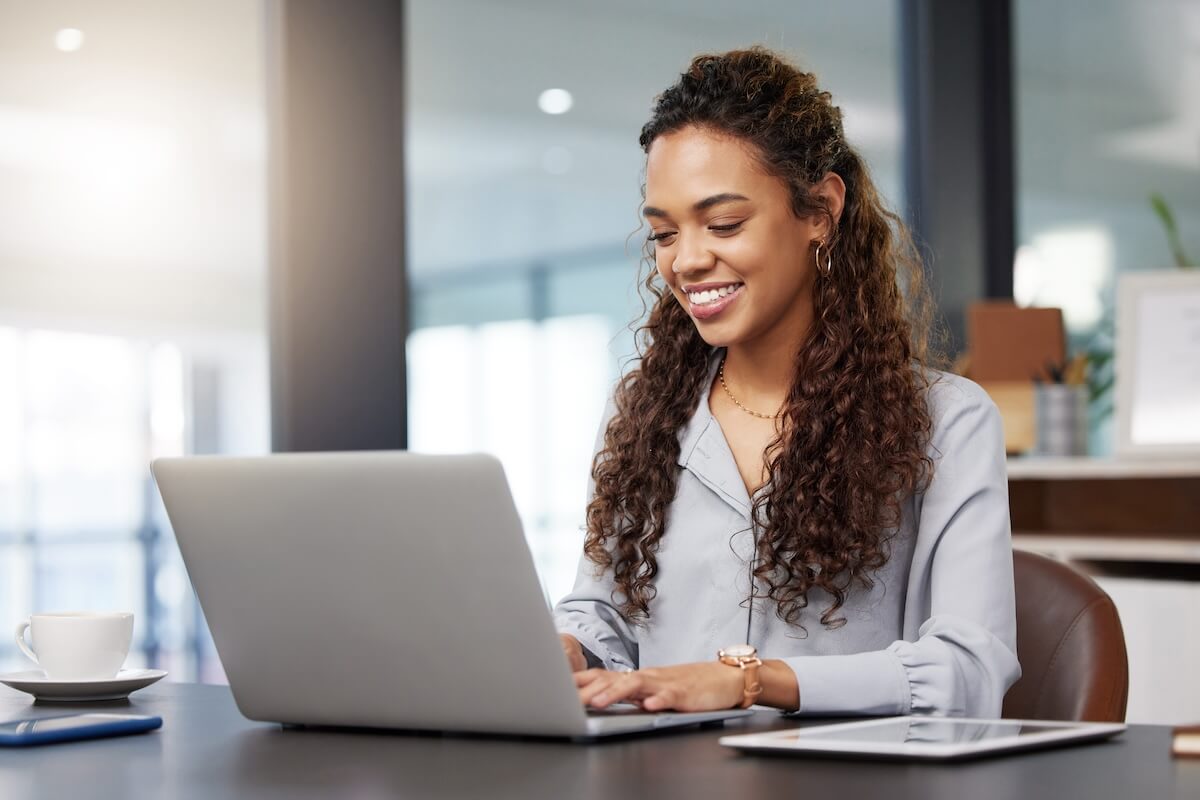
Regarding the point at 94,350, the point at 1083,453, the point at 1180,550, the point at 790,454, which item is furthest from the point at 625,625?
the point at 1083,453

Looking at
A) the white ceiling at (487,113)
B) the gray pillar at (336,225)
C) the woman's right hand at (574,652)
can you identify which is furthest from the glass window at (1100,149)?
the woman's right hand at (574,652)

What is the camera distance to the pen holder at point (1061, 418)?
3240 mm

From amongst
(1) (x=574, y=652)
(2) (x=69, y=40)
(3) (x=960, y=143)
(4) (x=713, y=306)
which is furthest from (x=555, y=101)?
(1) (x=574, y=652)

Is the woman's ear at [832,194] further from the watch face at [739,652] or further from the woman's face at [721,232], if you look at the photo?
the watch face at [739,652]

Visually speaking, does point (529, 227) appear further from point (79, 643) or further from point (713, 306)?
point (79, 643)

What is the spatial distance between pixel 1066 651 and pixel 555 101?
199 cm

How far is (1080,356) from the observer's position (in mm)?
3264

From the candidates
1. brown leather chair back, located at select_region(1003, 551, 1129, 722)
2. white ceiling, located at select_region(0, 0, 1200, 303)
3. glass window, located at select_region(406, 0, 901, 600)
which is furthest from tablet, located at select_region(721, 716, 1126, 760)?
glass window, located at select_region(406, 0, 901, 600)

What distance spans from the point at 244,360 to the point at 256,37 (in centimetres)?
60

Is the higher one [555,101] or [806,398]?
[555,101]

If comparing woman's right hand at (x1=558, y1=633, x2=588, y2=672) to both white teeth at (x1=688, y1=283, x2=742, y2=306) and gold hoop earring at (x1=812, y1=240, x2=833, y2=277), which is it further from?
gold hoop earring at (x1=812, y1=240, x2=833, y2=277)

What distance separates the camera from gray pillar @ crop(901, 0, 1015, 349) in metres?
3.90

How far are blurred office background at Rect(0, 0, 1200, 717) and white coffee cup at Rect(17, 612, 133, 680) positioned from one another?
109 centimetres

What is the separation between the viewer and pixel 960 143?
12.9ft
